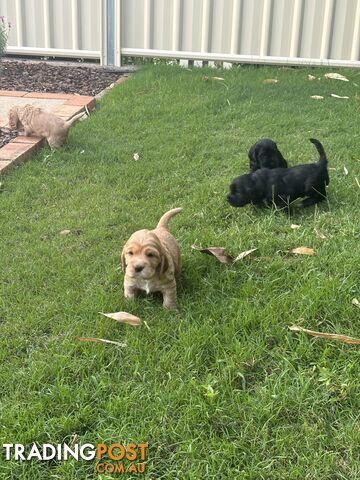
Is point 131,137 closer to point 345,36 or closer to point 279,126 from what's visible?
point 279,126

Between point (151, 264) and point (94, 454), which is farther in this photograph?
point (151, 264)

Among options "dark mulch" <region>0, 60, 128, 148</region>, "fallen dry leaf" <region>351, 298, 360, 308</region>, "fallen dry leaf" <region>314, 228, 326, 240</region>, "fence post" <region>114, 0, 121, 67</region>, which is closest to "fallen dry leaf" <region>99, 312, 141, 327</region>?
"fallen dry leaf" <region>351, 298, 360, 308</region>

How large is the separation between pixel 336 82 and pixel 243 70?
1351 mm

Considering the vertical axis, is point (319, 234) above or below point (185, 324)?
above

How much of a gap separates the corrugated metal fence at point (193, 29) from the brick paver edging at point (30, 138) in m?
1.79

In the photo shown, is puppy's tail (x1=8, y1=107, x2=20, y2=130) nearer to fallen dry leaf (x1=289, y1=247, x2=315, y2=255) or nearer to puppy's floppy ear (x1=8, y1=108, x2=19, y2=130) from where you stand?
puppy's floppy ear (x1=8, y1=108, x2=19, y2=130)

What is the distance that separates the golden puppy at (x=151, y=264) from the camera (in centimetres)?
275

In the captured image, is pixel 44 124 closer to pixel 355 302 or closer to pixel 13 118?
pixel 13 118

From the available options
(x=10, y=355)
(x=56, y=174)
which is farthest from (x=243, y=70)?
(x=10, y=355)

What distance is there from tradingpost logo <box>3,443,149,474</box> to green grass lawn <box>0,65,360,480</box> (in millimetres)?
26

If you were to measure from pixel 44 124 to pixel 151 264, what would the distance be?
3.07 meters

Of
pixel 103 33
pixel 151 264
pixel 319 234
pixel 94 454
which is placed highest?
pixel 103 33

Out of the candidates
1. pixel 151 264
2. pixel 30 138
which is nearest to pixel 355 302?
pixel 151 264

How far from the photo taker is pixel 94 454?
2137 mm
